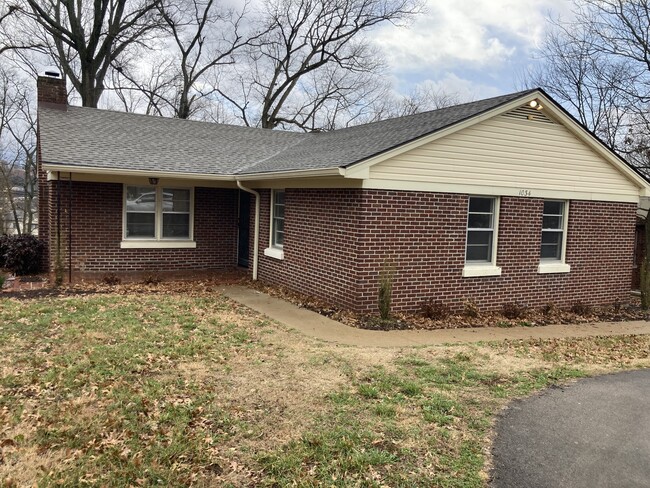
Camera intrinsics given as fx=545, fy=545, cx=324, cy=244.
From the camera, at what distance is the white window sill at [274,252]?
12591mm

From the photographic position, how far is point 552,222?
12.2 meters

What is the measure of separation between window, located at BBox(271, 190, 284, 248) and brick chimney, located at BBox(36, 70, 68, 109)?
754 cm

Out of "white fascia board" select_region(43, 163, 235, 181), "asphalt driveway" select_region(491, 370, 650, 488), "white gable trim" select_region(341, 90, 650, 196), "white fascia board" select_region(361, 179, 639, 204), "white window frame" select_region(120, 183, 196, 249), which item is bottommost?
"asphalt driveway" select_region(491, 370, 650, 488)

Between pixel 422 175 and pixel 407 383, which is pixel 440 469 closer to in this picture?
pixel 407 383

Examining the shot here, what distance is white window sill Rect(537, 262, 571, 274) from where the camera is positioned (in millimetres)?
11867

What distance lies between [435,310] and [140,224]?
7746mm

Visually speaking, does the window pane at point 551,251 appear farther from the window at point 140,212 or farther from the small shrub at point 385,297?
the window at point 140,212

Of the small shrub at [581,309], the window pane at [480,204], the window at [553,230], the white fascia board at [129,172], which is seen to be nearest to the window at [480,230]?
the window pane at [480,204]

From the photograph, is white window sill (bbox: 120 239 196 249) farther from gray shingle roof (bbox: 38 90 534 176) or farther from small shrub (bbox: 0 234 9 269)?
small shrub (bbox: 0 234 9 269)

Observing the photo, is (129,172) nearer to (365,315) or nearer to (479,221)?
(365,315)

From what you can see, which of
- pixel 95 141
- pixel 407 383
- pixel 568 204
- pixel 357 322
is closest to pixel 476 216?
pixel 568 204

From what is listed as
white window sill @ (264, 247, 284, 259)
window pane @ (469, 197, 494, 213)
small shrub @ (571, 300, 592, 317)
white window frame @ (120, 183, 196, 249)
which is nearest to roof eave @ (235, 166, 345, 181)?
white window sill @ (264, 247, 284, 259)

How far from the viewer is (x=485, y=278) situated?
11219 millimetres

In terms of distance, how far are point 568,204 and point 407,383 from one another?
25.8 ft
